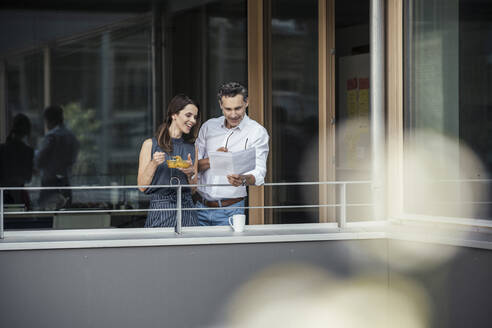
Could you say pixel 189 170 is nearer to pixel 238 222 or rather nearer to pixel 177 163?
pixel 177 163

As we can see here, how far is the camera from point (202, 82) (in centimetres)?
668

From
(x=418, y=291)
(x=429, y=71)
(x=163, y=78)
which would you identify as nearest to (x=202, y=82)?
(x=163, y=78)

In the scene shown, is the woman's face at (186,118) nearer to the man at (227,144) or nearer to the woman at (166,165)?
the woman at (166,165)

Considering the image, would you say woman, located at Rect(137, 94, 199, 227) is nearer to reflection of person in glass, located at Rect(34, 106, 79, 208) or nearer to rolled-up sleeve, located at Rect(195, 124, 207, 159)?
rolled-up sleeve, located at Rect(195, 124, 207, 159)

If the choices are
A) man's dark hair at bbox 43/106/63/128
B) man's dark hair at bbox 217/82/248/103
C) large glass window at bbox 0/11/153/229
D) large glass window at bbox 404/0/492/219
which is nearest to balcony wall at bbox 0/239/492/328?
large glass window at bbox 404/0/492/219

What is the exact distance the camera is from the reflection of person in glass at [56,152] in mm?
6863

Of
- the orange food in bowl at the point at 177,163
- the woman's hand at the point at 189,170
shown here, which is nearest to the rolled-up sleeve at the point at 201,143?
the woman's hand at the point at 189,170

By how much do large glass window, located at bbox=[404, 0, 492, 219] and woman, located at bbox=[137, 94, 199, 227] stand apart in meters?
1.32

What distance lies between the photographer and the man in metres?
4.64

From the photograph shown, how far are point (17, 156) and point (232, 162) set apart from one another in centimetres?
315

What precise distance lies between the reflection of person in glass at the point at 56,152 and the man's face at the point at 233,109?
2.67m

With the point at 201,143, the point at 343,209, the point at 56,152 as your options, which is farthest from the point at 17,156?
the point at 343,209

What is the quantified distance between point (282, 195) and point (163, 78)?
6.70ft

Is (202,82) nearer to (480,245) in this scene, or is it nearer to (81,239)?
(81,239)
